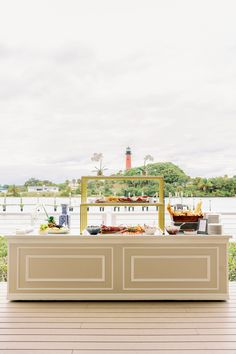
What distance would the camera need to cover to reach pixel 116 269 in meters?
3.98

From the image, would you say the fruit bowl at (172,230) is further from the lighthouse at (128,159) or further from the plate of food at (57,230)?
the lighthouse at (128,159)

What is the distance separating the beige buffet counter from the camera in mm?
3979

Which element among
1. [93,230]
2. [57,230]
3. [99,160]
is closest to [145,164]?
[99,160]
